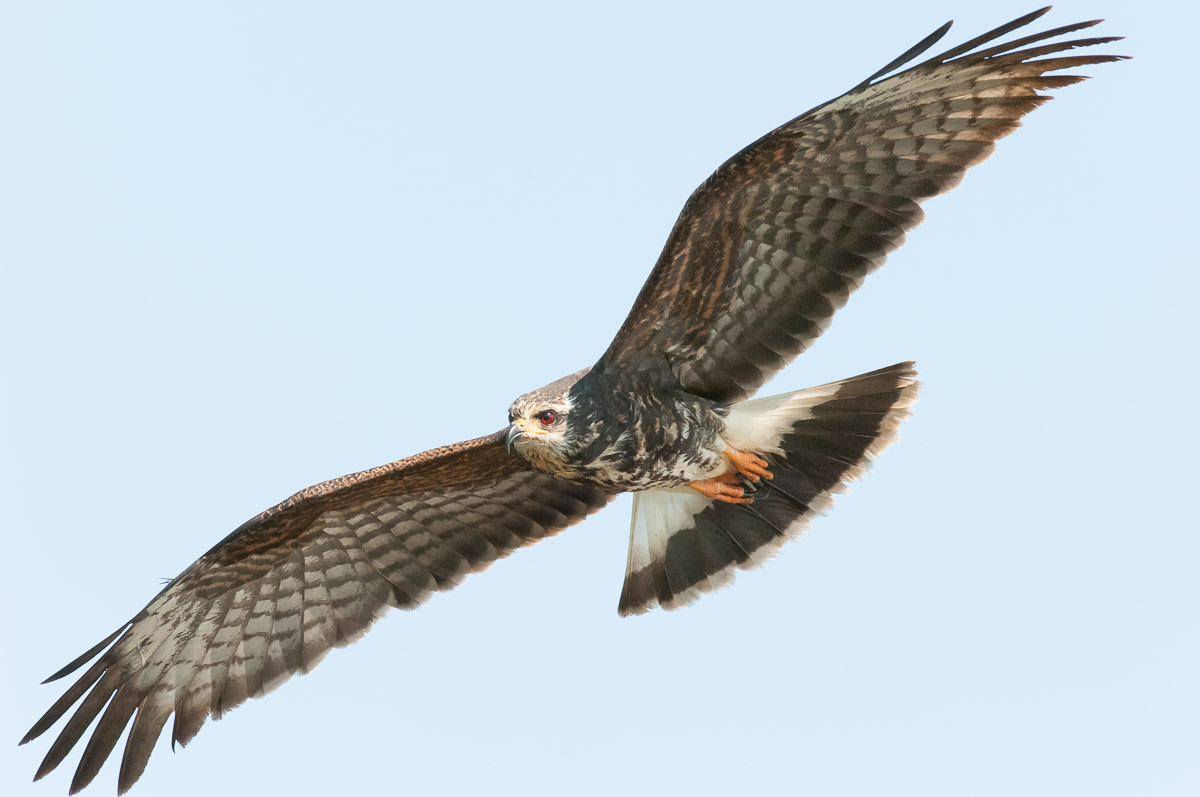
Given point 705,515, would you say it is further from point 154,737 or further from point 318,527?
point 154,737

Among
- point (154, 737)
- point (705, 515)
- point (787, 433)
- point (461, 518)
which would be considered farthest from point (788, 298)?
point (154, 737)

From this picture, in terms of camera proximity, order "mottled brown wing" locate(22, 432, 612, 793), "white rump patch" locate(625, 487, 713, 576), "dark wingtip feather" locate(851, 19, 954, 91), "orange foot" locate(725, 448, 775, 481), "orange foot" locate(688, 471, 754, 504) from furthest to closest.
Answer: "white rump patch" locate(625, 487, 713, 576), "orange foot" locate(688, 471, 754, 504), "orange foot" locate(725, 448, 775, 481), "mottled brown wing" locate(22, 432, 612, 793), "dark wingtip feather" locate(851, 19, 954, 91)

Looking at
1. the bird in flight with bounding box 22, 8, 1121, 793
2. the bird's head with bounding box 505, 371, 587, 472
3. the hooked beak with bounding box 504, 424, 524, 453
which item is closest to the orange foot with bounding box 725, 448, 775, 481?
the bird in flight with bounding box 22, 8, 1121, 793

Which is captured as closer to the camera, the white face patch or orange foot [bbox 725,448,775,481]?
the white face patch

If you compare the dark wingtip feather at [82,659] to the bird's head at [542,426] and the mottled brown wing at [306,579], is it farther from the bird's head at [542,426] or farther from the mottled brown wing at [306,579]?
the bird's head at [542,426]

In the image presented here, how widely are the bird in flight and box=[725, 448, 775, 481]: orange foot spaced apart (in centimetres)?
2

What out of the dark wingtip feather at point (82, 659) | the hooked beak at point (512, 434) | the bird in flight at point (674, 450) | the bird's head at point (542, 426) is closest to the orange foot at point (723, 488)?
the bird in flight at point (674, 450)

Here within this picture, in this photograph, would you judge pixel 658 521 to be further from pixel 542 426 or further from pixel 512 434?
pixel 512 434

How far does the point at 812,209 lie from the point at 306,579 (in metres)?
4.43

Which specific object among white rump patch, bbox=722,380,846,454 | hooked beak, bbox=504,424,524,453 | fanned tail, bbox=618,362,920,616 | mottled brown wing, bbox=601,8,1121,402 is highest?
mottled brown wing, bbox=601,8,1121,402

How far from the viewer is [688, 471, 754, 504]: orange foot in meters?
9.95

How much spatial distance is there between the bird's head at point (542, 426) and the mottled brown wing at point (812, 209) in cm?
77

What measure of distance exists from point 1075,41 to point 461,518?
525 cm

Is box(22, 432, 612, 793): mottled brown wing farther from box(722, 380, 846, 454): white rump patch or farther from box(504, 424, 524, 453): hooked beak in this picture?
box(722, 380, 846, 454): white rump patch
